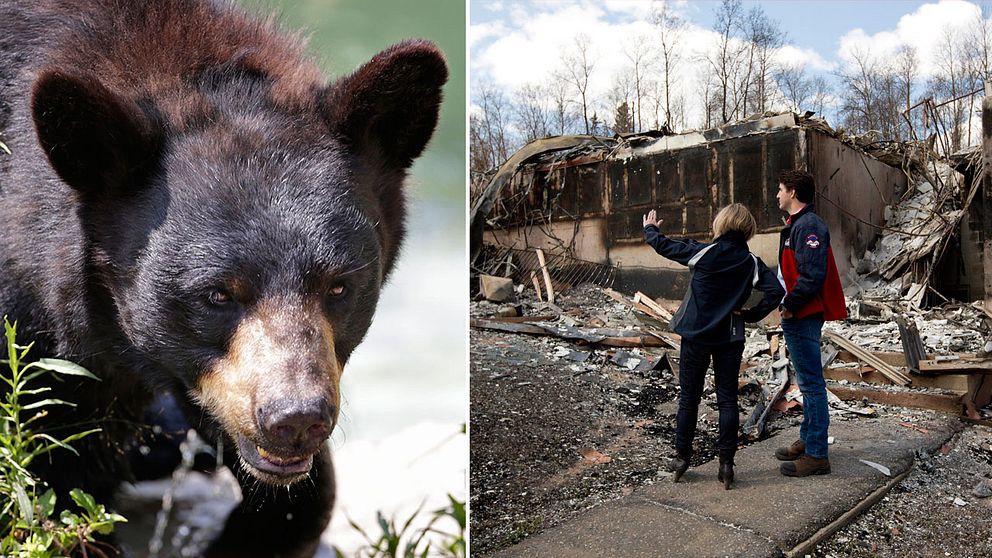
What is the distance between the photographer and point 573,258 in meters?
2.21

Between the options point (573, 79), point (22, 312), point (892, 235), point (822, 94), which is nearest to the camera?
point (22, 312)

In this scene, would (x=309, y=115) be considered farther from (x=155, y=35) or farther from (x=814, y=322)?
(x=814, y=322)

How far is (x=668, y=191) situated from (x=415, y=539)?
1212 millimetres

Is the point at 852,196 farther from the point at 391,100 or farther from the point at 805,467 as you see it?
the point at 391,100

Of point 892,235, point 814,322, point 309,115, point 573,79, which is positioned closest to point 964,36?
point 892,235

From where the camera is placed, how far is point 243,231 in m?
1.25

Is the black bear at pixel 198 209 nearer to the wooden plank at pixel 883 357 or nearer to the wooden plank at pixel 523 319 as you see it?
the wooden plank at pixel 523 319

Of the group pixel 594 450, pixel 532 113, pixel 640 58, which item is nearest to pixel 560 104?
pixel 532 113

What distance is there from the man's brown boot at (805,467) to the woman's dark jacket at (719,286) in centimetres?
40

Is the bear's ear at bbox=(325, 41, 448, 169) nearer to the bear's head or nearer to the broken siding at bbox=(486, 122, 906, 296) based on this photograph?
the bear's head

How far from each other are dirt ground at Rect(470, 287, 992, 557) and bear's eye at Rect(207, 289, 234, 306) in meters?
1.18

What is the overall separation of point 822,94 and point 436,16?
1.16 m

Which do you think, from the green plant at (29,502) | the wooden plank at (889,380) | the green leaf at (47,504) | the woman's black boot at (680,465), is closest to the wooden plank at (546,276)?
the woman's black boot at (680,465)

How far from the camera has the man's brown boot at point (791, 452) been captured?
80.7 inches
